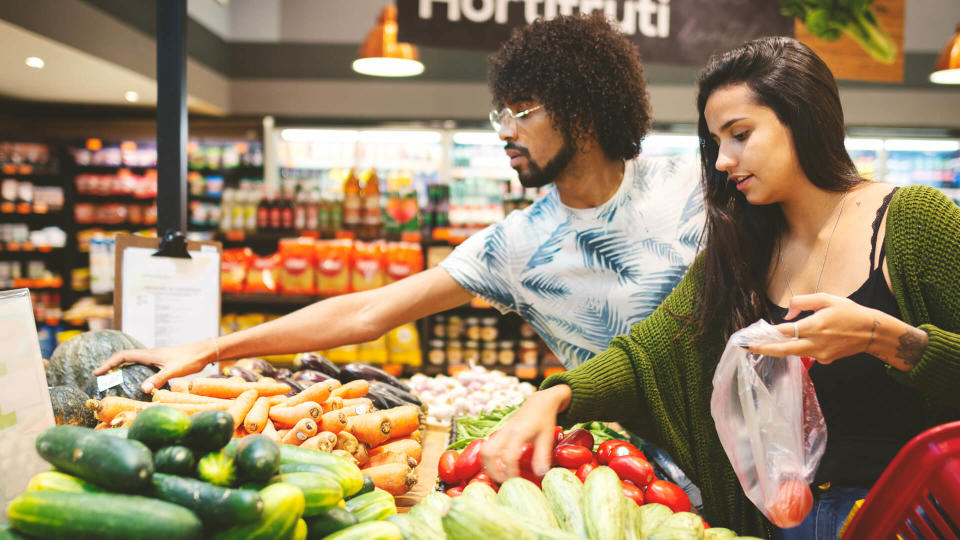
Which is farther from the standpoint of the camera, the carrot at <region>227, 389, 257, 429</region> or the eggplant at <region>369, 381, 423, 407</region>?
the eggplant at <region>369, 381, 423, 407</region>

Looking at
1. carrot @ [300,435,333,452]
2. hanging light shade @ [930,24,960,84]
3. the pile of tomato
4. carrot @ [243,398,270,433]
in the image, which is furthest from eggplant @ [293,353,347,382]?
hanging light shade @ [930,24,960,84]

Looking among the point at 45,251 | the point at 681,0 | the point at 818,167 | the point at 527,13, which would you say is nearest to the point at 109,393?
the point at 818,167

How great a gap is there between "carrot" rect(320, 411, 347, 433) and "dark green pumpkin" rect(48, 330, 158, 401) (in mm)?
567

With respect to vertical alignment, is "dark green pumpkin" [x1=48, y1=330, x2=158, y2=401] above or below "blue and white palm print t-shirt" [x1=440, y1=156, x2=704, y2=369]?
below

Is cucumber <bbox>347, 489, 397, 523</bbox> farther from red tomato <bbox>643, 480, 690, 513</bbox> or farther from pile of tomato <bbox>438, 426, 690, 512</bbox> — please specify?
red tomato <bbox>643, 480, 690, 513</bbox>

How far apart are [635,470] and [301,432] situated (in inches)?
31.8

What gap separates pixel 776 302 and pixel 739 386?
33 cm

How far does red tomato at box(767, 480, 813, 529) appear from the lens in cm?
120

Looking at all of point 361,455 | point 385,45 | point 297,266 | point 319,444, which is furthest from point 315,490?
point 385,45

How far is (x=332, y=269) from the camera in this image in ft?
15.5

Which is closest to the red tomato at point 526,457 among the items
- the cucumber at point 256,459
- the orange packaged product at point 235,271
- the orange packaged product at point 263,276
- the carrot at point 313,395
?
the cucumber at point 256,459

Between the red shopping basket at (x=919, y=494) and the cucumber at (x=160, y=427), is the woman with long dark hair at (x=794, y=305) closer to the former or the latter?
the red shopping basket at (x=919, y=494)

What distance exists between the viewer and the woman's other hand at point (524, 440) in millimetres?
1239

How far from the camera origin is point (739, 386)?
4.34ft
